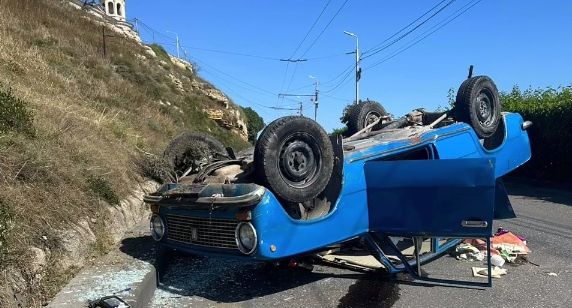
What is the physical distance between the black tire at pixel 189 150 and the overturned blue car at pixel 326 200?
0.51m

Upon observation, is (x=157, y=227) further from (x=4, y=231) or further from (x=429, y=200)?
(x=429, y=200)

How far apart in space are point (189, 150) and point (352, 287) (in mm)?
2694

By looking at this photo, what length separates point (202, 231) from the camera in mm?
4445

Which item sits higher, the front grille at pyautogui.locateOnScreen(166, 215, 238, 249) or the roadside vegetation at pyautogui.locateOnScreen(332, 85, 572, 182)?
the roadside vegetation at pyautogui.locateOnScreen(332, 85, 572, 182)

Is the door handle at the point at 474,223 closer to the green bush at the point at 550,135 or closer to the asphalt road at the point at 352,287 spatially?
the asphalt road at the point at 352,287

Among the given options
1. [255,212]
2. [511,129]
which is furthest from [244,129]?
[255,212]

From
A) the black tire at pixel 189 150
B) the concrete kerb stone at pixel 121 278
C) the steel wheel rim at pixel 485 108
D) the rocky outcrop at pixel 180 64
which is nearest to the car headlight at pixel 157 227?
the concrete kerb stone at pixel 121 278

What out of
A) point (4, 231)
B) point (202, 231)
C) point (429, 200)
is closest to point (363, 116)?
point (429, 200)

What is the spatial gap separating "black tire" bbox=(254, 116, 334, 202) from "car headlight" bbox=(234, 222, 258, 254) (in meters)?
0.46

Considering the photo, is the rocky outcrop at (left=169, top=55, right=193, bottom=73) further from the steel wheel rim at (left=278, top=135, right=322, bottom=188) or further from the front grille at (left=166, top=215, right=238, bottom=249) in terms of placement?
the steel wheel rim at (left=278, top=135, right=322, bottom=188)

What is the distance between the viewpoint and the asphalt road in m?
4.47

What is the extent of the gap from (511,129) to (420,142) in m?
2.24

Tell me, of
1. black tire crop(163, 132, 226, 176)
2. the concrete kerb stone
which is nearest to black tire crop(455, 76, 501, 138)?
black tire crop(163, 132, 226, 176)

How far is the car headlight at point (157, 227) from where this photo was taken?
4940 mm
